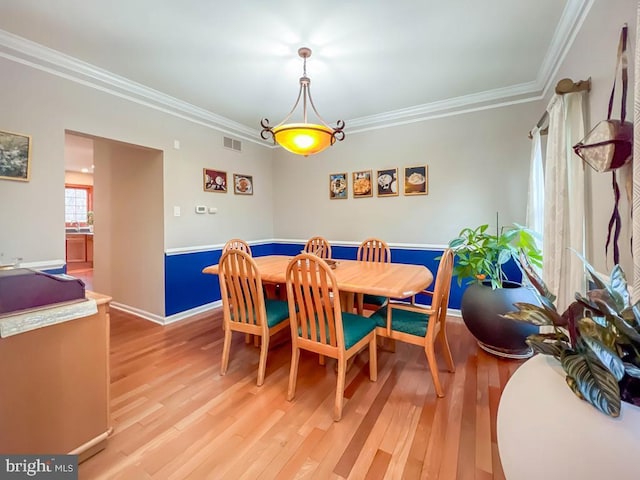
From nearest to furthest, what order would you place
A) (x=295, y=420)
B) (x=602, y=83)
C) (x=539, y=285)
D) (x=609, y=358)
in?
(x=609, y=358) → (x=539, y=285) → (x=602, y=83) → (x=295, y=420)

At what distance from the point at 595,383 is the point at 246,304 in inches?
73.9

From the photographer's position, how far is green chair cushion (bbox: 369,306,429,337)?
1889 mm

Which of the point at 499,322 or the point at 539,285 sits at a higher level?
the point at 539,285

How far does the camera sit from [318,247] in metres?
3.43

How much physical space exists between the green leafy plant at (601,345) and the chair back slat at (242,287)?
60.1 inches

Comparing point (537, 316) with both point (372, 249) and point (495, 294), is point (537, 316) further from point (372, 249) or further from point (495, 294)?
point (372, 249)

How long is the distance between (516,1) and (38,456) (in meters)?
3.48

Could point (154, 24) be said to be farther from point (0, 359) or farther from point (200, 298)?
point (200, 298)

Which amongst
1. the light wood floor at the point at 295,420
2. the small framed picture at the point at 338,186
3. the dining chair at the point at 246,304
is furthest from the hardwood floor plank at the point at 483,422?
the small framed picture at the point at 338,186

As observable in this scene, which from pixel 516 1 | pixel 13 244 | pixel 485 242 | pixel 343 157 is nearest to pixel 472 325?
pixel 485 242

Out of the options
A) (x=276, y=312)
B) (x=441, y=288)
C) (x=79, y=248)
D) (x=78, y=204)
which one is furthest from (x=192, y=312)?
(x=78, y=204)

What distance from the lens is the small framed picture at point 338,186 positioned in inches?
158

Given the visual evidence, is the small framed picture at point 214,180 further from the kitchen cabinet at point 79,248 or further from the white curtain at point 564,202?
the kitchen cabinet at point 79,248

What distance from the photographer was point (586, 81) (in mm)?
1661
